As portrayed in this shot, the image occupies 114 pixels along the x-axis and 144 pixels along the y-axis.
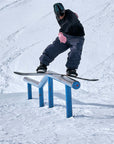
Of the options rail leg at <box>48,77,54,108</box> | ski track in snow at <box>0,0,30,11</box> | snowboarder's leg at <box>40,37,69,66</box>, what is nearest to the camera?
snowboarder's leg at <box>40,37,69,66</box>

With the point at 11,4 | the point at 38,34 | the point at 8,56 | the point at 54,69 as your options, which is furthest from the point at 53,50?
the point at 11,4

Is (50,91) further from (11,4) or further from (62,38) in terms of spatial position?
(11,4)

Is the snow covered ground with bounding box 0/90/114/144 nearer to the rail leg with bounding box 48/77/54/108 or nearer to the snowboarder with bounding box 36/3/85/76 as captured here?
the rail leg with bounding box 48/77/54/108

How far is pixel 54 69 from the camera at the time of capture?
17.5 feet

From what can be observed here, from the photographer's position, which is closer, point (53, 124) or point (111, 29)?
point (53, 124)

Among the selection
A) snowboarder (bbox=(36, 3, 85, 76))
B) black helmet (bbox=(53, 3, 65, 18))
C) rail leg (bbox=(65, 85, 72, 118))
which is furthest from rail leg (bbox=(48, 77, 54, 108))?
black helmet (bbox=(53, 3, 65, 18))

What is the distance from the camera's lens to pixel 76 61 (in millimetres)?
2279

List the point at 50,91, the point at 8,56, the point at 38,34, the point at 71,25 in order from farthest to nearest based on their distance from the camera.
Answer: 1. the point at 38,34
2. the point at 8,56
3. the point at 50,91
4. the point at 71,25

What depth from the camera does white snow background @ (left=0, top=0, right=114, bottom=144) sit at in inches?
83.0

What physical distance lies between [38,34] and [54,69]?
1.76 metres

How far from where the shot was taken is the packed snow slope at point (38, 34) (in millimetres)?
5387

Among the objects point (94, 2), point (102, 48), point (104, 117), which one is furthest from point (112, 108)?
point (94, 2)

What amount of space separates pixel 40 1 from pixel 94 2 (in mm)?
2013

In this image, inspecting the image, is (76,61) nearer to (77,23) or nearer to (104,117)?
(77,23)
